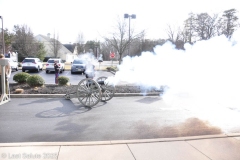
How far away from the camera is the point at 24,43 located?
38531 mm

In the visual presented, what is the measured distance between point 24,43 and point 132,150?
39745 mm

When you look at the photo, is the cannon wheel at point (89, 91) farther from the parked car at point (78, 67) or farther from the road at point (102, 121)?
the parked car at point (78, 67)

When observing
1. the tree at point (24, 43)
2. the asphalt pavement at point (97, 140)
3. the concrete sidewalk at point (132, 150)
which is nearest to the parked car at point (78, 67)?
the asphalt pavement at point (97, 140)

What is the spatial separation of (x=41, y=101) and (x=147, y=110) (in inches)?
164

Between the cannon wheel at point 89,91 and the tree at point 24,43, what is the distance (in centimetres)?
3498

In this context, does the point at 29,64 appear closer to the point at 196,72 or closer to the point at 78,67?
the point at 78,67

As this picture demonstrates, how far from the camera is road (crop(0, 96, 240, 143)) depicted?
4715mm

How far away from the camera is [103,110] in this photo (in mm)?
7039

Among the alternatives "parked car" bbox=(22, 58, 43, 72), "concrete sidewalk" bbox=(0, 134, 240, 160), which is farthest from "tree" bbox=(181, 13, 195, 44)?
"concrete sidewalk" bbox=(0, 134, 240, 160)

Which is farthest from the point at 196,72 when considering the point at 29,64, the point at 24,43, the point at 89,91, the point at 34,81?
the point at 24,43

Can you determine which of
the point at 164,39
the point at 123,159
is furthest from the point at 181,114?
the point at 164,39

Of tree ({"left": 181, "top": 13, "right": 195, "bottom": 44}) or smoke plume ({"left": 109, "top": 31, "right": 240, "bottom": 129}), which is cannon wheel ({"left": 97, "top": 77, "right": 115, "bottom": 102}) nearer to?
smoke plume ({"left": 109, "top": 31, "right": 240, "bottom": 129})

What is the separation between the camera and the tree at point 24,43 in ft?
126

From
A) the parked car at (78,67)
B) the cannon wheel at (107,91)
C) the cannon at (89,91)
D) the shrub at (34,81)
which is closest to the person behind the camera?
the cannon at (89,91)
